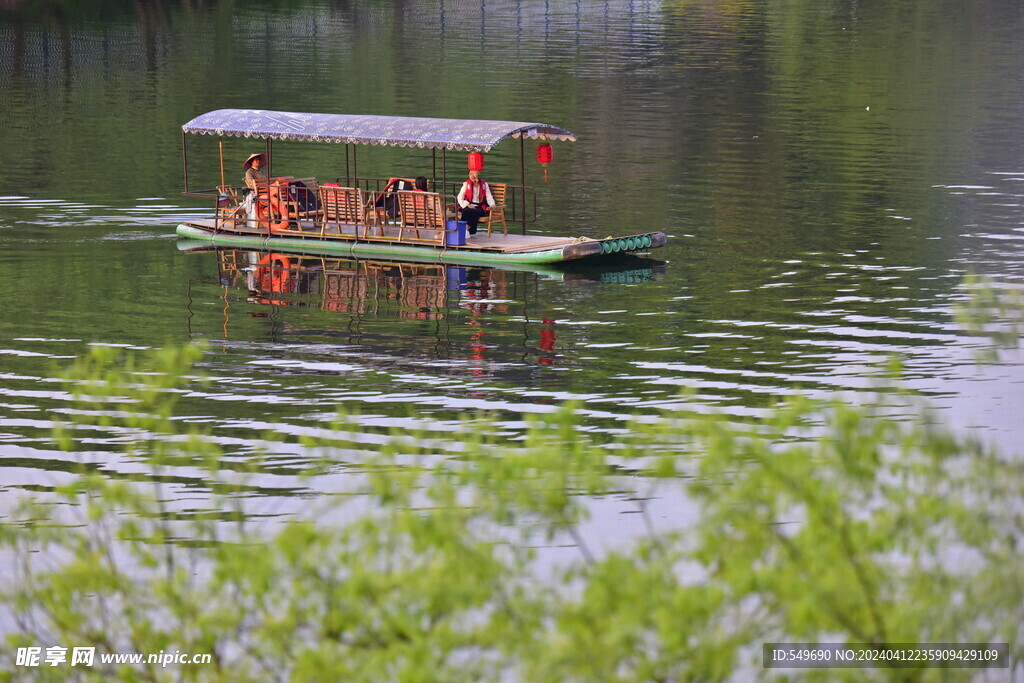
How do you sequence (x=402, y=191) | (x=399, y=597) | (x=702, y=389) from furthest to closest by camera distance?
(x=402, y=191) < (x=702, y=389) < (x=399, y=597)

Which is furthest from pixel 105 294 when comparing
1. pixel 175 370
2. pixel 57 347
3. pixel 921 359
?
pixel 175 370

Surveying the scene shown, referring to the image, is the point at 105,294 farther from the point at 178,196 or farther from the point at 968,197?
the point at 968,197

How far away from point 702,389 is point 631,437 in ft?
9.80

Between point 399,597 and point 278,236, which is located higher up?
point 399,597

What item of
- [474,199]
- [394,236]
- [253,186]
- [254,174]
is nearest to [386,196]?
[394,236]

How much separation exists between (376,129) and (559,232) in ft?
18.1

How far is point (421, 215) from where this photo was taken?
116 feet

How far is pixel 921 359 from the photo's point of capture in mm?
25375

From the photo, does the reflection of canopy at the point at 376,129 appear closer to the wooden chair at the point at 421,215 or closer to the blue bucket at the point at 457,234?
the wooden chair at the point at 421,215

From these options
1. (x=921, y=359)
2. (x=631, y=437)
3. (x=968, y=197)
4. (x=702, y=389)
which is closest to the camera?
(x=631, y=437)

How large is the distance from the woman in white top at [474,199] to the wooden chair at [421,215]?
2.03 ft

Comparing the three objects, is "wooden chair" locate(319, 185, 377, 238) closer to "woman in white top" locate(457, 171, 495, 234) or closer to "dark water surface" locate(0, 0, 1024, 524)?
"dark water surface" locate(0, 0, 1024, 524)

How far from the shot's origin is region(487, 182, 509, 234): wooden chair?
35.6 meters

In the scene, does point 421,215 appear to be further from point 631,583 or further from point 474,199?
point 631,583
